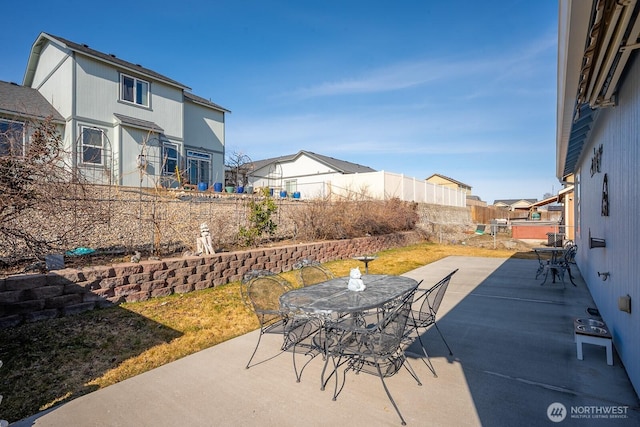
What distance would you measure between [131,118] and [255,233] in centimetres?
1024

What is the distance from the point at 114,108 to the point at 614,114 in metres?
16.9

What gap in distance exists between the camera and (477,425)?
2.44 m

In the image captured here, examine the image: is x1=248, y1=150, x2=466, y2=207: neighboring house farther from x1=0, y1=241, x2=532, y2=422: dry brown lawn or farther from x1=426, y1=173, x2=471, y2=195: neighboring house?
x1=426, y1=173, x2=471, y2=195: neighboring house

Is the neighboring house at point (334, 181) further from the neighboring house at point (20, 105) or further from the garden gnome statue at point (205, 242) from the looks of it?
the garden gnome statue at point (205, 242)

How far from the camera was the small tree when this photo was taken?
917 cm

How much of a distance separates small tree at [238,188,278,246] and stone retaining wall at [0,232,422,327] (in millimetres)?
942

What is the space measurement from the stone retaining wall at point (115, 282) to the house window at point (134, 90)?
38.6ft

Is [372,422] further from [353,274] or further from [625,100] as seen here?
[625,100]

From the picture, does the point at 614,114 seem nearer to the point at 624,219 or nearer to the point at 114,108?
the point at 624,219

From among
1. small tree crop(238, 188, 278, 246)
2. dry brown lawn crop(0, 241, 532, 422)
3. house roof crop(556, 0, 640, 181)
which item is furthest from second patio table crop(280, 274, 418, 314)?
small tree crop(238, 188, 278, 246)

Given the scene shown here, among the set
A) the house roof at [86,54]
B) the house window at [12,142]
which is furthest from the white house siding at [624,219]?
the house roof at [86,54]

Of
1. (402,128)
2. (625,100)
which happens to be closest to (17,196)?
(625,100)

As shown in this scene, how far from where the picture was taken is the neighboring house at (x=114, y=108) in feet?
43.9

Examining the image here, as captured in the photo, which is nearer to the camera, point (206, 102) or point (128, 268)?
point (128, 268)
